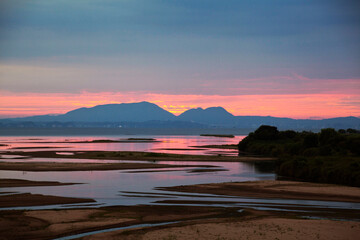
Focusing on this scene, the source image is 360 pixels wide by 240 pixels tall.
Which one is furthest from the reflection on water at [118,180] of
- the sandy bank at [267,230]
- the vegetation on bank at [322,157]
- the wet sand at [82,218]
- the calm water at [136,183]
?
the sandy bank at [267,230]

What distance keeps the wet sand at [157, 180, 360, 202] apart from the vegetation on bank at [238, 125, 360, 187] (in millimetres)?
4224

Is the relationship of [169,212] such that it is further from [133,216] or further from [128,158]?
[128,158]

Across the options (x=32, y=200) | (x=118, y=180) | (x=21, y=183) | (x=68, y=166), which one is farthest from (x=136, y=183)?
(x=68, y=166)

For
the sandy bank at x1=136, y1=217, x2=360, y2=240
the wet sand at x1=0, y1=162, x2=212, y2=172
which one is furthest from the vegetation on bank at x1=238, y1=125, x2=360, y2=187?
the sandy bank at x1=136, y1=217, x2=360, y2=240

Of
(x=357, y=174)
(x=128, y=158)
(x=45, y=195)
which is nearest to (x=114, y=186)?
(x=45, y=195)

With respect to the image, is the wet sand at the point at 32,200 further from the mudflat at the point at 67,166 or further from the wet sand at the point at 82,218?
the mudflat at the point at 67,166

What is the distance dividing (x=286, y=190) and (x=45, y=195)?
22386mm

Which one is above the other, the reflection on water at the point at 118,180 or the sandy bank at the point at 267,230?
the reflection on water at the point at 118,180

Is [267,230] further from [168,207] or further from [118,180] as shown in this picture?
[118,180]

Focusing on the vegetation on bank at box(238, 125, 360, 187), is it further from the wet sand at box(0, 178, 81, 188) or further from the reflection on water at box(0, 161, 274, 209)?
the wet sand at box(0, 178, 81, 188)

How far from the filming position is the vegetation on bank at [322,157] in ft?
167

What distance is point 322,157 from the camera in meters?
60.6

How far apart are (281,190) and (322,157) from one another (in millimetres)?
19541

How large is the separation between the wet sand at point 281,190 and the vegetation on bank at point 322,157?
4224 mm
